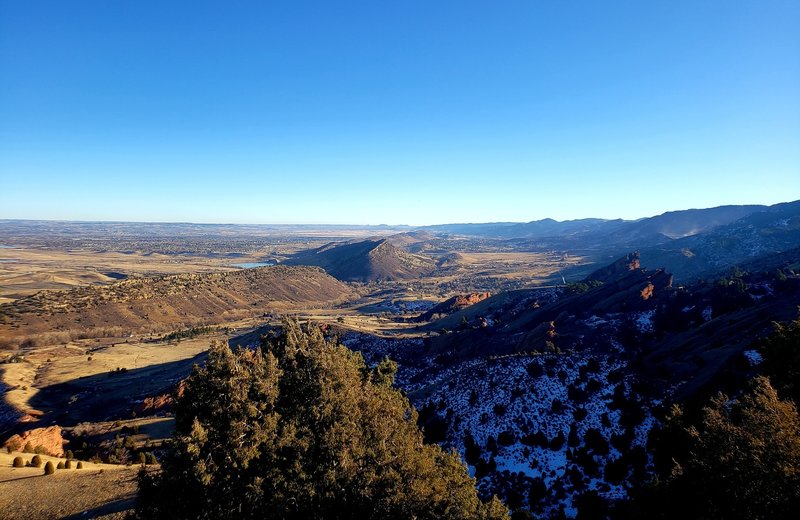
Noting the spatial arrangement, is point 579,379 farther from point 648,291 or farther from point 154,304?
point 154,304

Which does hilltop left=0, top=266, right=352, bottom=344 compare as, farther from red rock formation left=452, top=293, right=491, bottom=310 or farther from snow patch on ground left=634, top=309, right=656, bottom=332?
snow patch on ground left=634, top=309, right=656, bottom=332

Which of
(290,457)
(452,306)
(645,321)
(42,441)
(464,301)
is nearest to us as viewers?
(290,457)

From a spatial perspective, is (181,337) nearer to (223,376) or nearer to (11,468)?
(11,468)

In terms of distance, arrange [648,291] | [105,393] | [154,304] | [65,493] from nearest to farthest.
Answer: [65,493]
[105,393]
[648,291]
[154,304]

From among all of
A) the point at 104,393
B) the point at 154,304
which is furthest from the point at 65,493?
the point at 154,304

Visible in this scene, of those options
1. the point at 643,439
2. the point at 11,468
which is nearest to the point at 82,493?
the point at 11,468
